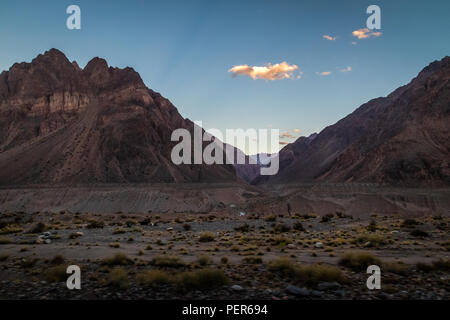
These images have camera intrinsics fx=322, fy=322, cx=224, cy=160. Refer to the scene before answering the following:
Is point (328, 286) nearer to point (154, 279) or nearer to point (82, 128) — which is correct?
point (154, 279)

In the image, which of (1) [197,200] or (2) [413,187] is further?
(1) [197,200]

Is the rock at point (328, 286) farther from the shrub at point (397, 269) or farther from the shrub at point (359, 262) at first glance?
the shrub at point (397, 269)

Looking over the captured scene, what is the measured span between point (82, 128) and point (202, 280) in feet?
353

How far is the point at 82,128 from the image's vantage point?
105750mm

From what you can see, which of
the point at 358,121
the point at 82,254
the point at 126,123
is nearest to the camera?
the point at 82,254

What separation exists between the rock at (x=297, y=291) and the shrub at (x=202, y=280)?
76.2 inches

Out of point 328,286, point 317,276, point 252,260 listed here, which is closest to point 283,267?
point 317,276

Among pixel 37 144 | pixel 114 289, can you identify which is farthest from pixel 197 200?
pixel 114 289

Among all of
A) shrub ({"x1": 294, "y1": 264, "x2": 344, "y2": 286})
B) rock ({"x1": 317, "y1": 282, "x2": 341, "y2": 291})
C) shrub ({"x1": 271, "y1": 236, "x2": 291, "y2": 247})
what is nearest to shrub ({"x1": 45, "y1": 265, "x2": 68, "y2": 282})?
shrub ({"x1": 294, "y1": 264, "x2": 344, "y2": 286})

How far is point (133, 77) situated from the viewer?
130m

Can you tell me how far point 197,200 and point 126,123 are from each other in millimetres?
43593

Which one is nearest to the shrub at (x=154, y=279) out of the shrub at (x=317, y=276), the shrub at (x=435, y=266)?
the shrub at (x=317, y=276)

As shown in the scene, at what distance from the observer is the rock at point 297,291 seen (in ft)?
29.2

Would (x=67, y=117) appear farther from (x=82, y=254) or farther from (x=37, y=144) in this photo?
(x=82, y=254)
